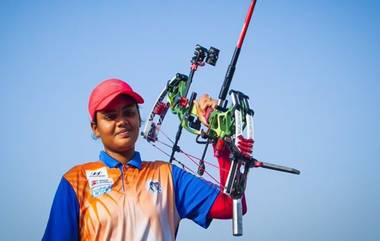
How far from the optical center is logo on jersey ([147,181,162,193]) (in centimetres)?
303

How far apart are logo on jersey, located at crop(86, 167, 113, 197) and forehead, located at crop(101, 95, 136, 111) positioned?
0.47 metres

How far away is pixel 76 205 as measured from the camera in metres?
2.89

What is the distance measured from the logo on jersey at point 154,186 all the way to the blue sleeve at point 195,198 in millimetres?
155

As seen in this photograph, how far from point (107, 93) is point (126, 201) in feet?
2.61

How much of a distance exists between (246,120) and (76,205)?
56.3 inches

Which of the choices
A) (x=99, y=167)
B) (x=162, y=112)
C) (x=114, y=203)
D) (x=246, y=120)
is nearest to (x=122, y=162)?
(x=99, y=167)

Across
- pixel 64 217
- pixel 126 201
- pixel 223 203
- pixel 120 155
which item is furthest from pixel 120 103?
pixel 223 203

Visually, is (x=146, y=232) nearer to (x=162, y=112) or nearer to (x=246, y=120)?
(x=246, y=120)

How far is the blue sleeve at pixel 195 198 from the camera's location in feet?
10.3

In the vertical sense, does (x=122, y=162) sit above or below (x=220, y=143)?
below

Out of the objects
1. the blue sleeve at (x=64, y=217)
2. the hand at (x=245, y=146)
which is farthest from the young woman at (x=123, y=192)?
the hand at (x=245, y=146)

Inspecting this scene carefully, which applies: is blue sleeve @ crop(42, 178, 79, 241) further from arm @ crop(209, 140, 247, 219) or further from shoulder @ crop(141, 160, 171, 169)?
arm @ crop(209, 140, 247, 219)

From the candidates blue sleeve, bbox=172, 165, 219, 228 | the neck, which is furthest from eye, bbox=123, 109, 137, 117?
blue sleeve, bbox=172, 165, 219, 228

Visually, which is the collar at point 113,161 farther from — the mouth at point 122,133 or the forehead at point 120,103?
the forehead at point 120,103
